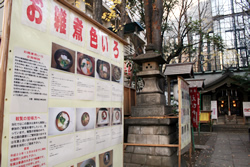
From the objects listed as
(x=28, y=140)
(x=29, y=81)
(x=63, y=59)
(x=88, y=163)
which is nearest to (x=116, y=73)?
(x=63, y=59)

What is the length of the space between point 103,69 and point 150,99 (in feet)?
13.3

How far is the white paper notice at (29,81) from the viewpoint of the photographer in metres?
1.78

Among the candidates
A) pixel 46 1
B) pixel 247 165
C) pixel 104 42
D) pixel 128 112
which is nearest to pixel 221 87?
pixel 247 165

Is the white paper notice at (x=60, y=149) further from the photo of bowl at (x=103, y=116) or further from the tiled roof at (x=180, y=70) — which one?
the tiled roof at (x=180, y=70)

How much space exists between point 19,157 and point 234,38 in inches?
1235

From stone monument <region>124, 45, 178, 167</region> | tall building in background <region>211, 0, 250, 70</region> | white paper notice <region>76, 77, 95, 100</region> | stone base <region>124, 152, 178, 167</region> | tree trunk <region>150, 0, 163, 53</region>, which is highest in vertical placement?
tall building in background <region>211, 0, 250, 70</region>

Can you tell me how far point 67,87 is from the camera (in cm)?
230

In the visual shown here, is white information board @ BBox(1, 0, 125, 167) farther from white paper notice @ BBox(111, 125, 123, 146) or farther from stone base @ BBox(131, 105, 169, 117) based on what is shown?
stone base @ BBox(131, 105, 169, 117)

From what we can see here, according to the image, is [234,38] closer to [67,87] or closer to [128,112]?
[128,112]

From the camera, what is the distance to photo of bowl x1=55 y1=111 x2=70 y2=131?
216cm

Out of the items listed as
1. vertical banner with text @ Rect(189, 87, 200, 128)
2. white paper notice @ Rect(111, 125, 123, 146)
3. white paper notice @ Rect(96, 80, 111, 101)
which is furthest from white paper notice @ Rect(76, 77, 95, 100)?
vertical banner with text @ Rect(189, 87, 200, 128)

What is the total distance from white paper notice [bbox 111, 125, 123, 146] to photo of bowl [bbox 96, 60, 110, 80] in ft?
2.89

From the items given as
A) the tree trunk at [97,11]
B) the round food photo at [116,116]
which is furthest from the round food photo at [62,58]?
the tree trunk at [97,11]

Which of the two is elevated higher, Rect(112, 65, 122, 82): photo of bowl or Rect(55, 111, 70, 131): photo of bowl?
Rect(112, 65, 122, 82): photo of bowl
